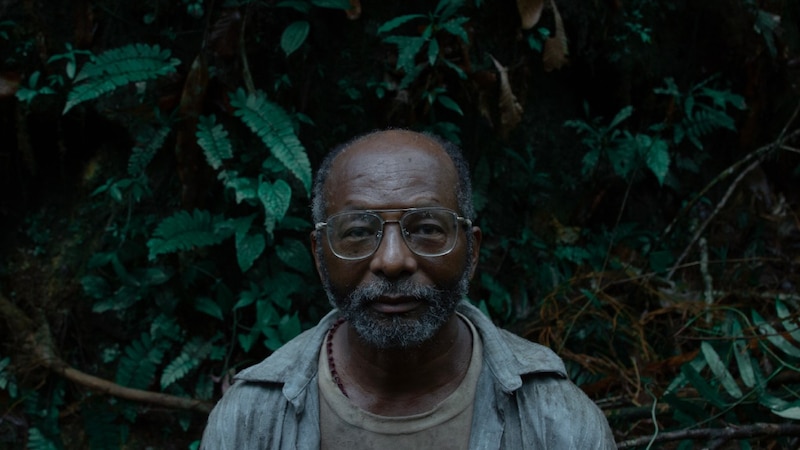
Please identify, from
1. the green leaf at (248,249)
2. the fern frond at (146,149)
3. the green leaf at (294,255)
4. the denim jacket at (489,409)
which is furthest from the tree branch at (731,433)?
the fern frond at (146,149)

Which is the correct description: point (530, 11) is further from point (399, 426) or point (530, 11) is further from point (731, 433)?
point (399, 426)

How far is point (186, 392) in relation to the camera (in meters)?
3.61

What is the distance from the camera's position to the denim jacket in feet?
6.49

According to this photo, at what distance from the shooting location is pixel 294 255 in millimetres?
3539

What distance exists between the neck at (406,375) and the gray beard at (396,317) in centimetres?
9

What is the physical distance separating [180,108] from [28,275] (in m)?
1.31

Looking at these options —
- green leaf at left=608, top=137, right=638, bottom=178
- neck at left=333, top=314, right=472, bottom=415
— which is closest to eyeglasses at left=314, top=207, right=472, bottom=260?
neck at left=333, top=314, right=472, bottom=415

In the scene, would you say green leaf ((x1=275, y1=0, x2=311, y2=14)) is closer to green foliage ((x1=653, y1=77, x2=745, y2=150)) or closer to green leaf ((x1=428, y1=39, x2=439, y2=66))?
green leaf ((x1=428, y1=39, x2=439, y2=66))

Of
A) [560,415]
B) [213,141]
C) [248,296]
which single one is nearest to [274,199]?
[213,141]

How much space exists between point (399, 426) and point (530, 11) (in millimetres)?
2699

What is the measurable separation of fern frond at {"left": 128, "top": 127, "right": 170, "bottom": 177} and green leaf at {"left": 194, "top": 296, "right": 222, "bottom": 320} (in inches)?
28.6

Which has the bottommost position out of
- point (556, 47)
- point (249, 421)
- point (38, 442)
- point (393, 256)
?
point (38, 442)

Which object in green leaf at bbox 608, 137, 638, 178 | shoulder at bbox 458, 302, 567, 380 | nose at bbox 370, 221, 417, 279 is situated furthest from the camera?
green leaf at bbox 608, 137, 638, 178

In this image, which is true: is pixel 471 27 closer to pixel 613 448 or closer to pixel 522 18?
pixel 522 18
